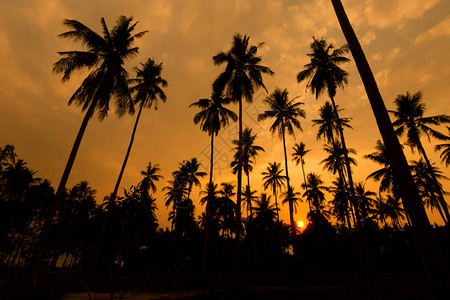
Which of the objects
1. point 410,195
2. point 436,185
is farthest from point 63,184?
point 436,185

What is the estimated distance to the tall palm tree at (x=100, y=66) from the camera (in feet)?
44.4

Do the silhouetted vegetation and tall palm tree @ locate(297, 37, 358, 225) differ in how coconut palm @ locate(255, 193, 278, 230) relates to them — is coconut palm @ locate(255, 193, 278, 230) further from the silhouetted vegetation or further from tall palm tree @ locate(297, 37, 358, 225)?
tall palm tree @ locate(297, 37, 358, 225)

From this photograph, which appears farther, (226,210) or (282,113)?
(226,210)

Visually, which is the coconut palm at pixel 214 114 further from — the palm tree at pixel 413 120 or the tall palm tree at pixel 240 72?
the palm tree at pixel 413 120

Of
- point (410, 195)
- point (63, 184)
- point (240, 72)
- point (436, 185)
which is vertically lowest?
point (410, 195)

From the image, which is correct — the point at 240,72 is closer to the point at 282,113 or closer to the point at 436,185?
the point at 282,113

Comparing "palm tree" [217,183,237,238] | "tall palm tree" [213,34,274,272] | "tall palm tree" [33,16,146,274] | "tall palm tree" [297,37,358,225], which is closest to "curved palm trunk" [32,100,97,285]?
"tall palm tree" [33,16,146,274]

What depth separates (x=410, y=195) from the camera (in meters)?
4.04

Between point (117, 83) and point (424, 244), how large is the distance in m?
18.4

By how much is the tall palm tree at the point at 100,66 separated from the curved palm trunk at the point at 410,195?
1443 centimetres

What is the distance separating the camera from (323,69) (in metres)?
21.0

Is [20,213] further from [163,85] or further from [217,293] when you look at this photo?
[217,293]

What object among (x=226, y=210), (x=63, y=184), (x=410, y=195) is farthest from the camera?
(x=226, y=210)

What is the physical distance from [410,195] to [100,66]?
17.8 meters
